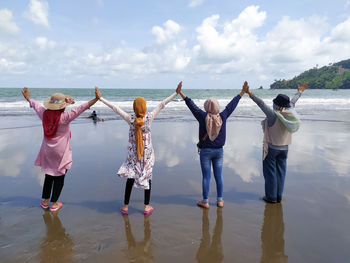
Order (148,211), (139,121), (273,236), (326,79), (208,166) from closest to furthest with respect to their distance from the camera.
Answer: (273,236) < (139,121) < (148,211) < (208,166) < (326,79)

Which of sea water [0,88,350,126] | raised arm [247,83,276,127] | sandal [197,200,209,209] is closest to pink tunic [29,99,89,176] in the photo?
sandal [197,200,209,209]

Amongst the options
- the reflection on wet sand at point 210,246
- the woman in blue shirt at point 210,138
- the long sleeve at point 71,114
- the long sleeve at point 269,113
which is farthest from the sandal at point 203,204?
the long sleeve at point 71,114

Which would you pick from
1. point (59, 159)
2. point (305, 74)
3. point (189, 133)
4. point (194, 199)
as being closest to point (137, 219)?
point (194, 199)

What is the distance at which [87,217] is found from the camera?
11.4 feet

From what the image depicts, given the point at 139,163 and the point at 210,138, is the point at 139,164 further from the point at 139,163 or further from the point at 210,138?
the point at 210,138

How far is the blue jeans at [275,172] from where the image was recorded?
3865 millimetres

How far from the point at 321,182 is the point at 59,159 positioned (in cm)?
494

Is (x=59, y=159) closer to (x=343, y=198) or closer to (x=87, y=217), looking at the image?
(x=87, y=217)

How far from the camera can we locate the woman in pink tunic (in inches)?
137

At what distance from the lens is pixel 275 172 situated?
3857mm

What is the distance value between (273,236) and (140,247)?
171cm

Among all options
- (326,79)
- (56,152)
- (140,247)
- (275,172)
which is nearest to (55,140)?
(56,152)

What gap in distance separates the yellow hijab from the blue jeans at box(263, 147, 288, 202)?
2153mm

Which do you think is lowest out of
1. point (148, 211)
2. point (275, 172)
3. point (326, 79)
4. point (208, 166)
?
point (148, 211)
